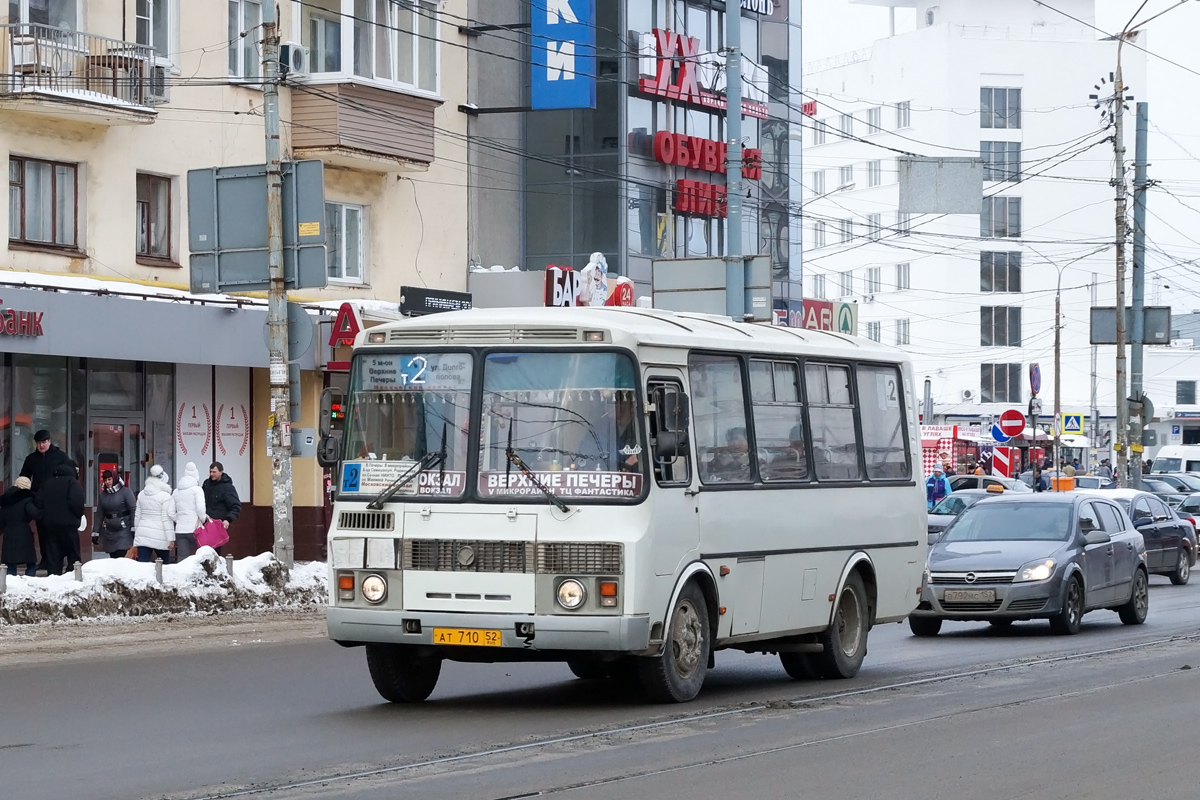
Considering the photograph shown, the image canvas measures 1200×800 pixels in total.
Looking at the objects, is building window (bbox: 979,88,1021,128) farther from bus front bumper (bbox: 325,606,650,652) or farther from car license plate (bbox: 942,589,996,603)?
bus front bumper (bbox: 325,606,650,652)

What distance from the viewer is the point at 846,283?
97062 millimetres

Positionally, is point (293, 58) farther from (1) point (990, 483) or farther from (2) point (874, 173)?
(2) point (874, 173)

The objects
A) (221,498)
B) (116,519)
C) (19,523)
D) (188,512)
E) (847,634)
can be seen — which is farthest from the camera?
(221,498)

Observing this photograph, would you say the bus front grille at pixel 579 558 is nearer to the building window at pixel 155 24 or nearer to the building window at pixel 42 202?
the building window at pixel 42 202

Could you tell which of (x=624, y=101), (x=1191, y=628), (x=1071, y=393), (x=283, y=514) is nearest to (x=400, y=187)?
(x=624, y=101)

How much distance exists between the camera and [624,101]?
37719 mm

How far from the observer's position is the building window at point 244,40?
28.5 metres

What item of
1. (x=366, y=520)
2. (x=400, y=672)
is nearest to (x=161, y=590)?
(x=400, y=672)

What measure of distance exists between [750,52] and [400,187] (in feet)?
45.9

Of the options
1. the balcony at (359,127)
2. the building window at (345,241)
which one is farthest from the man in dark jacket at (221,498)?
the balcony at (359,127)

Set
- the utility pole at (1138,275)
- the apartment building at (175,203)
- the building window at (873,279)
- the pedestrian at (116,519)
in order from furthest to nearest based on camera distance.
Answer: the building window at (873,279) < the utility pole at (1138,275) < the apartment building at (175,203) < the pedestrian at (116,519)

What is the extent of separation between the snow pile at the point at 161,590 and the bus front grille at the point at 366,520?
7002mm

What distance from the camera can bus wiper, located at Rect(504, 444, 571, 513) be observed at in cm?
1149

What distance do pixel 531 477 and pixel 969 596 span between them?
8.55 metres
